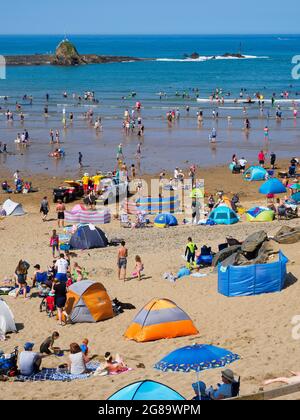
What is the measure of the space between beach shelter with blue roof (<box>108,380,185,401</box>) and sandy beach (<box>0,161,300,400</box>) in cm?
168

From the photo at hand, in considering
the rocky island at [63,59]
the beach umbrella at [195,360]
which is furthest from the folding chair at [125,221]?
the rocky island at [63,59]

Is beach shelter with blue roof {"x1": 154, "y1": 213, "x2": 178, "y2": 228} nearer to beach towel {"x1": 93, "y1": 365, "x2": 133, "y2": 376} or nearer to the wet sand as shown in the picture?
the wet sand

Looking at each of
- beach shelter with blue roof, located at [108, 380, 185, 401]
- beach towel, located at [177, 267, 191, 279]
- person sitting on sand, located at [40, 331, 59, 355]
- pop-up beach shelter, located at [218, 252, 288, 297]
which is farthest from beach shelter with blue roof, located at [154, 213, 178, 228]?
beach shelter with blue roof, located at [108, 380, 185, 401]

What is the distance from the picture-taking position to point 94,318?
53.3 feet

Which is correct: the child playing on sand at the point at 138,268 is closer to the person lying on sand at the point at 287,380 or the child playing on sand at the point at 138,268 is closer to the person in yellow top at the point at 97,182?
the person lying on sand at the point at 287,380

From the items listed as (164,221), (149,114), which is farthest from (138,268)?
(149,114)

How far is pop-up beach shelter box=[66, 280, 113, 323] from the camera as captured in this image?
16.2 meters

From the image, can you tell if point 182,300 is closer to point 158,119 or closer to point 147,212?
point 147,212

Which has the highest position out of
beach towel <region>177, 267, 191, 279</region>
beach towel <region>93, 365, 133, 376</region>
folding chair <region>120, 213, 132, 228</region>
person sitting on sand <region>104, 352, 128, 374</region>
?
person sitting on sand <region>104, 352, 128, 374</region>

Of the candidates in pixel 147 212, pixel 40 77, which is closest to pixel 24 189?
pixel 147 212

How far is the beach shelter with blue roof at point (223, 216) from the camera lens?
988 inches

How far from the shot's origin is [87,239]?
74.0 ft

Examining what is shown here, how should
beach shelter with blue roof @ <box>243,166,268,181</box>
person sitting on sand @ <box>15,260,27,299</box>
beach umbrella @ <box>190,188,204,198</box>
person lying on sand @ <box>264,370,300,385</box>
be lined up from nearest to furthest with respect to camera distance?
person lying on sand @ <box>264,370,300,385</box>
person sitting on sand @ <box>15,260,27,299</box>
beach umbrella @ <box>190,188,204,198</box>
beach shelter with blue roof @ <box>243,166,268,181</box>
